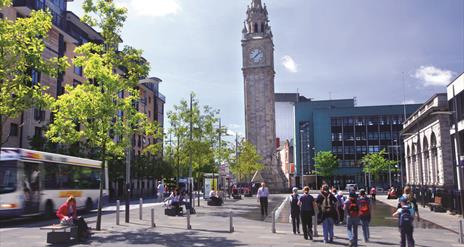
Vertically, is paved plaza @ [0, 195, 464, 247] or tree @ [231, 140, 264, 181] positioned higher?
tree @ [231, 140, 264, 181]

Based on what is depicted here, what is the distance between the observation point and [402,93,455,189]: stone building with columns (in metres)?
37.0

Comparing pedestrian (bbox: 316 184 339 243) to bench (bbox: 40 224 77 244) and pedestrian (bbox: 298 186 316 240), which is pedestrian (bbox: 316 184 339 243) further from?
bench (bbox: 40 224 77 244)

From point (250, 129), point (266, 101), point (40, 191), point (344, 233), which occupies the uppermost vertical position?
point (266, 101)

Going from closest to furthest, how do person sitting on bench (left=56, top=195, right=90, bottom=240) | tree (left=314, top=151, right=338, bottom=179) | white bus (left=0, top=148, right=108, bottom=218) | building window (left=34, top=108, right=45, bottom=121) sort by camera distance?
person sitting on bench (left=56, top=195, right=90, bottom=240) → white bus (left=0, top=148, right=108, bottom=218) → building window (left=34, top=108, right=45, bottom=121) → tree (left=314, top=151, right=338, bottom=179)

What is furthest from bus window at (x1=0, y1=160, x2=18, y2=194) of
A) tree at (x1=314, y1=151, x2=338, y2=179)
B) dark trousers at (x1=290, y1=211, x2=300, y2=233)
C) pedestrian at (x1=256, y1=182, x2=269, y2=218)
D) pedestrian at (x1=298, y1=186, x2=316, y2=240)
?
tree at (x1=314, y1=151, x2=338, y2=179)

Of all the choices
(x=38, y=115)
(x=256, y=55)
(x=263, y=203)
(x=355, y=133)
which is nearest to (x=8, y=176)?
(x=263, y=203)

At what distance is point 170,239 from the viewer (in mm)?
15773

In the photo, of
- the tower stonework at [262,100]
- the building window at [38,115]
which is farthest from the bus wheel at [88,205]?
the tower stonework at [262,100]

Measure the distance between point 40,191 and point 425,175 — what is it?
3837cm

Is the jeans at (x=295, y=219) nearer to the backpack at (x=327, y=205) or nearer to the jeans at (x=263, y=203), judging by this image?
the backpack at (x=327, y=205)

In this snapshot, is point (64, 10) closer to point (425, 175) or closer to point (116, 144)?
point (116, 144)

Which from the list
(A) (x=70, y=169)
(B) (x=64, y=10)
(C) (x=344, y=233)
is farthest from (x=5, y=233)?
(B) (x=64, y=10)

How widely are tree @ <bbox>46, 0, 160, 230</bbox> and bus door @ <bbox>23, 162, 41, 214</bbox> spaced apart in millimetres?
3520

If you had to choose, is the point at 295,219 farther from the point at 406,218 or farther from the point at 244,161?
the point at 244,161
